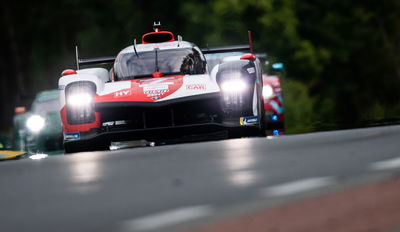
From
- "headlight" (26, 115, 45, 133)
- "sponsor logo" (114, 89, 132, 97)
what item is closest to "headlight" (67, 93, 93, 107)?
"sponsor logo" (114, 89, 132, 97)

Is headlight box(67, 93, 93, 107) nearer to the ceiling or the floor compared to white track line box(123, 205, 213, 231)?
nearer to the ceiling

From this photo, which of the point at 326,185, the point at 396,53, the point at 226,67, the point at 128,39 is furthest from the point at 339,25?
the point at 326,185

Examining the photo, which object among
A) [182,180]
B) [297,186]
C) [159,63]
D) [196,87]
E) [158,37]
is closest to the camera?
[297,186]

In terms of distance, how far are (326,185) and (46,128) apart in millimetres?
11567

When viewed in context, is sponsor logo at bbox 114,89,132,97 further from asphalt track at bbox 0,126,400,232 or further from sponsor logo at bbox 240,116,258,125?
asphalt track at bbox 0,126,400,232

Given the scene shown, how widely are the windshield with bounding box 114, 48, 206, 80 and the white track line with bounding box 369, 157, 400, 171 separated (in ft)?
16.9

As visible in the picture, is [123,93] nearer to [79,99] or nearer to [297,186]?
[79,99]

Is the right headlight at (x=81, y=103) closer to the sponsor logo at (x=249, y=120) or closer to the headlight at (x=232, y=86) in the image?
the headlight at (x=232, y=86)

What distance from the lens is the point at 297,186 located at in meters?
5.87

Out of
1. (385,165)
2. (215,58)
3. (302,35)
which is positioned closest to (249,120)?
(385,165)

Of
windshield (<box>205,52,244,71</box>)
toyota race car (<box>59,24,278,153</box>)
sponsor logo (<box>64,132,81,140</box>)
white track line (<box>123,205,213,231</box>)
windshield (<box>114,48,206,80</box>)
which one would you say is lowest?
white track line (<box>123,205,213,231</box>)

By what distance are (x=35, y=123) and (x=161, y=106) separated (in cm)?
752

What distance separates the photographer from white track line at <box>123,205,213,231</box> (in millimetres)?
4930

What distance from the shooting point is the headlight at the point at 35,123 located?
666 inches
